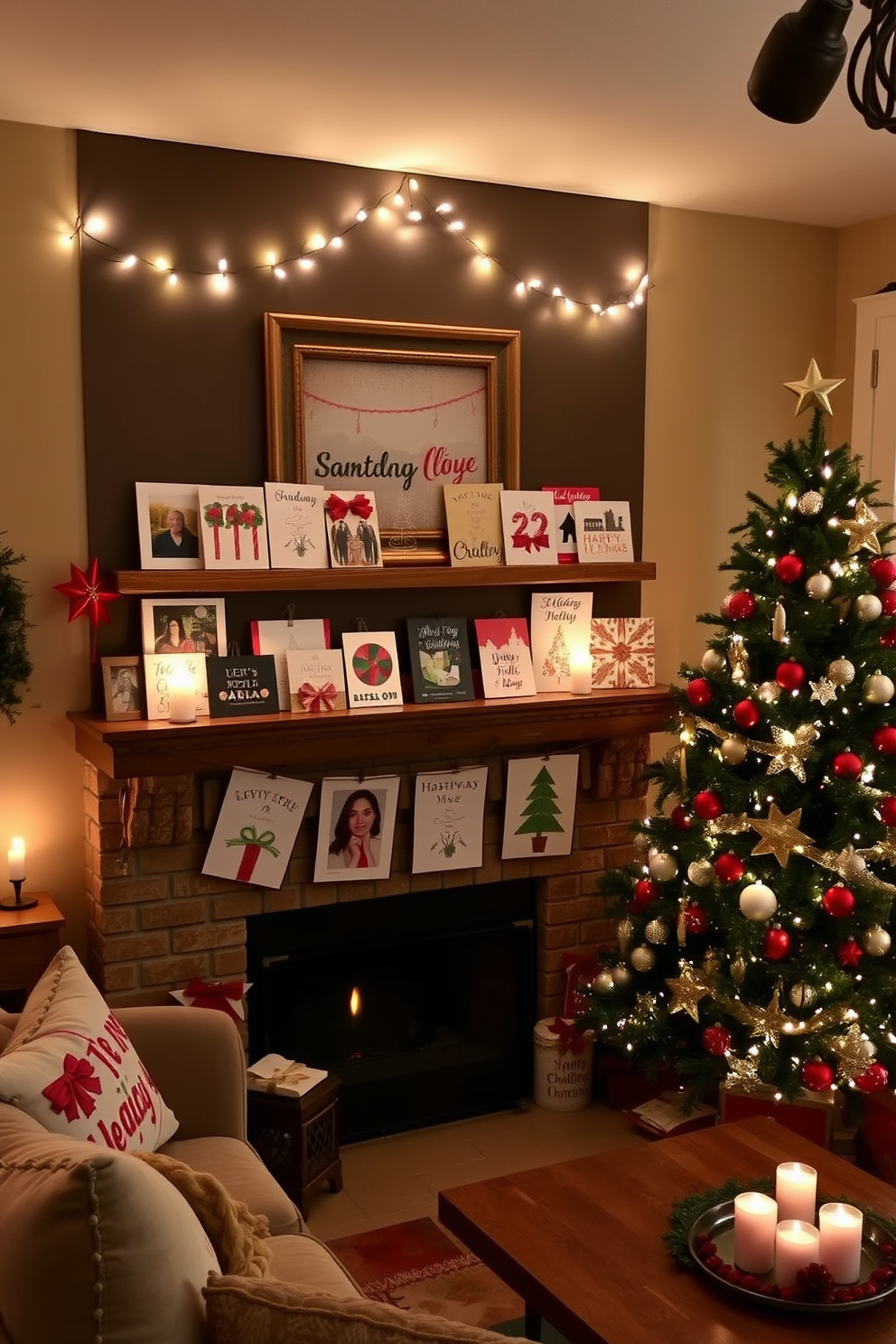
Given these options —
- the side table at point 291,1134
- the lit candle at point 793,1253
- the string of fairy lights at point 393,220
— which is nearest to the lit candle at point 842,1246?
the lit candle at point 793,1253

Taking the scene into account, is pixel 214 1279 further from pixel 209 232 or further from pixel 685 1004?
pixel 209 232

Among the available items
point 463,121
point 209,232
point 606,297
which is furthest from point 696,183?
point 209,232

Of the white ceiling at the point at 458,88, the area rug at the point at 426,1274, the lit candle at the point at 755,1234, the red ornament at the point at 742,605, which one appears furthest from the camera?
the red ornament at the point at 742,605

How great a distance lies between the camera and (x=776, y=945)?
3.02 meters

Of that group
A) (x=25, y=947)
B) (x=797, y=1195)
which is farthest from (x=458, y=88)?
(x=797, y=1195)

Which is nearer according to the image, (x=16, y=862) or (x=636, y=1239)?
(x=636, y=1239)

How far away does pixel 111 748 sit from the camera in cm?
300

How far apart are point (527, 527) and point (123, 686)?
1.25 metres

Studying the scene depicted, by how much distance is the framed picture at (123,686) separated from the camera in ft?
10.4

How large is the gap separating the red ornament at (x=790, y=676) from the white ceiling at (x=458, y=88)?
1.31m

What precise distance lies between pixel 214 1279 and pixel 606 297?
3.14 meters

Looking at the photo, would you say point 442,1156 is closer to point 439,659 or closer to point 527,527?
point 439,659

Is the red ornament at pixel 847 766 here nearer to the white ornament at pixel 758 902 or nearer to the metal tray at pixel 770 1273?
the white ornament at pixel 758 902

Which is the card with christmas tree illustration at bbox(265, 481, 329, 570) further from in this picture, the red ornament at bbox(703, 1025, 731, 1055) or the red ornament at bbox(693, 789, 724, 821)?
the red ornament at bbox(703, 1025, 731, 1055)
